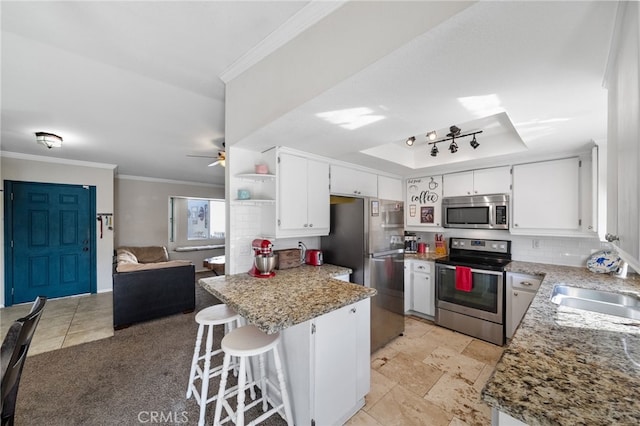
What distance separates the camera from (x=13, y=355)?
1120 mm

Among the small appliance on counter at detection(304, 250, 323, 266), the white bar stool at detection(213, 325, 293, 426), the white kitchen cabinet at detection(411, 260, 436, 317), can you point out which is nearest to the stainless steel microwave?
the white kitchen cabinet at detection(411, 260, 436, 317)

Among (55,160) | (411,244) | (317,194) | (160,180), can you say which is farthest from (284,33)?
(160,180)

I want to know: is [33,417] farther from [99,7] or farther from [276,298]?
[99,7]

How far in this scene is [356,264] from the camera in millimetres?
2566

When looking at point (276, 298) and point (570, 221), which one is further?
point (570, 221)

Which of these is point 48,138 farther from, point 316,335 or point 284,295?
point 316,335

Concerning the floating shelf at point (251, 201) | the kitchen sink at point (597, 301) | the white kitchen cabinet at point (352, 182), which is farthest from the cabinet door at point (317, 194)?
the kitchen sink at point (597, 301)

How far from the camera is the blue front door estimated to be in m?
4.12

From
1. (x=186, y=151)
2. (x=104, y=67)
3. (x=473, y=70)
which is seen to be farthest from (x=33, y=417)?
(x=473, y=70)

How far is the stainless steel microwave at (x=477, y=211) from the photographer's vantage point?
3086 mm

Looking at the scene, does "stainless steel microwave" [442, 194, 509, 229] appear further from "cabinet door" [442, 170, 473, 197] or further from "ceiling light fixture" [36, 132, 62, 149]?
"ceiling light fixture" [36, 132, 62, 149]

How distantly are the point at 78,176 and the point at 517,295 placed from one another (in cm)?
722

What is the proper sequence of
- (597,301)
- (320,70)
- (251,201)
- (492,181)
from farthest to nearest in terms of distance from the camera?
(492,181) → (251,201) → (597,301) → (320,70)

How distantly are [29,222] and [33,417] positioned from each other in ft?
13.3
